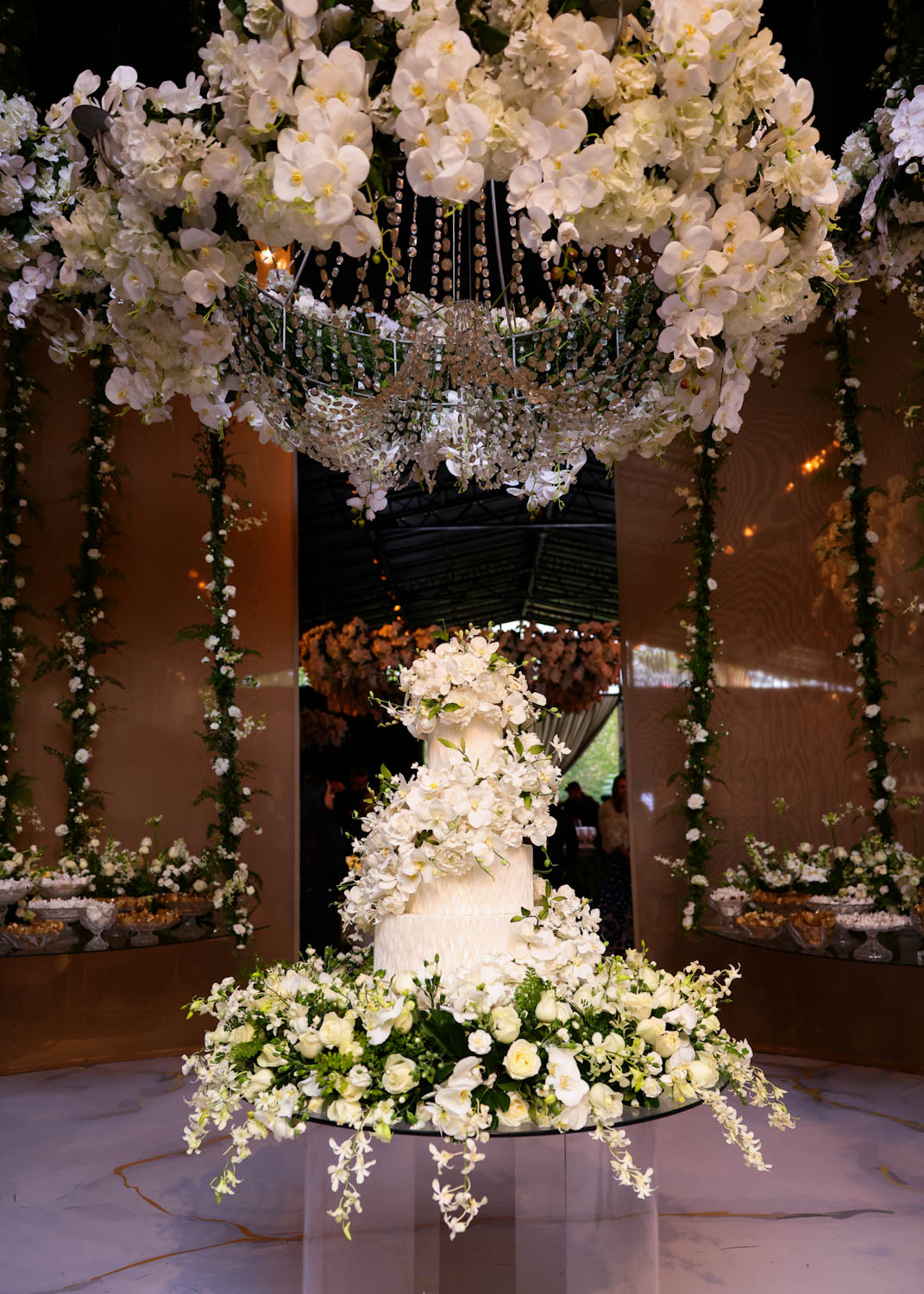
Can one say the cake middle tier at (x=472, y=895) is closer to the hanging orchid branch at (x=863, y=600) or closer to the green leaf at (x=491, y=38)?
the green leaf at (x=491, y=38)

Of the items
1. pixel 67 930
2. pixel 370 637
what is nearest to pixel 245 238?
pixel 67 930

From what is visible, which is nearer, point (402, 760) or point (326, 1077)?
point (326, 1077)

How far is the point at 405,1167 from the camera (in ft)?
7.43

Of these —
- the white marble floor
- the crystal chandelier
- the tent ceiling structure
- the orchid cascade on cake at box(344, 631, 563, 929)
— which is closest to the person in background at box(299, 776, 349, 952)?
the white marble floor

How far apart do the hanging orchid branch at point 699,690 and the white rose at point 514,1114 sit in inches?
135

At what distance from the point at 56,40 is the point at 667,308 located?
4.35 metres

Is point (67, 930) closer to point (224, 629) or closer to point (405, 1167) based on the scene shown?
point (224, 629)

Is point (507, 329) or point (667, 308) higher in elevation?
point (507, 329)

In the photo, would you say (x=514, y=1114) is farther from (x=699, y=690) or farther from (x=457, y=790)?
(x=699, y=690)

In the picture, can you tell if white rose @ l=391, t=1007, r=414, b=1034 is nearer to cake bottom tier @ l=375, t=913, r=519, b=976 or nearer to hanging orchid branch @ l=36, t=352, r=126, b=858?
cake bottom tier @ l=375, t=913, r=519, b=976

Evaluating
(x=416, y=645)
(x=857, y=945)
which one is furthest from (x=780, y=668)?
(x=416, y=645)

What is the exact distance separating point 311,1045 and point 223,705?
359 centimetres

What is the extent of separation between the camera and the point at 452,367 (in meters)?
2.44

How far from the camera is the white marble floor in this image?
281cm
